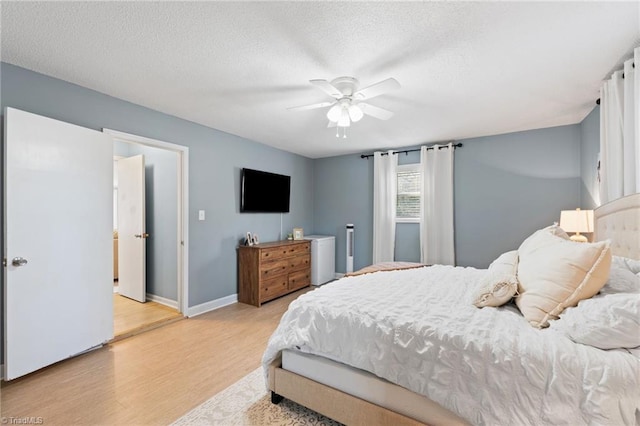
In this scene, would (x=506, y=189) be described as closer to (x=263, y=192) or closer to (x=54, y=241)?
(x=263, y=192)

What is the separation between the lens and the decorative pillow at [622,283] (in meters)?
1.33

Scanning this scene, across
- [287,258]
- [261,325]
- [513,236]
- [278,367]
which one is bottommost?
[261,325]

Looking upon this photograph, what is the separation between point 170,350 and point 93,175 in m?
1.81

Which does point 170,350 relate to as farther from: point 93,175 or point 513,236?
point 513,236

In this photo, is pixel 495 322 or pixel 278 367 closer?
pixel 495 322

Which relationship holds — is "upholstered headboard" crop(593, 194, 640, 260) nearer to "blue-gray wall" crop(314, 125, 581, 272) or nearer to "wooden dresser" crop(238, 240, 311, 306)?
"blue-gray wall" crop(314, 125, 581, 272)

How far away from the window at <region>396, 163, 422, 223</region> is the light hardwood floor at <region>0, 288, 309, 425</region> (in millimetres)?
2923

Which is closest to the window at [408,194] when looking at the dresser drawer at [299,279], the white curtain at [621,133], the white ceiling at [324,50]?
the white ceiling at [324,50]

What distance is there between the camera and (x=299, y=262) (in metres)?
4.76

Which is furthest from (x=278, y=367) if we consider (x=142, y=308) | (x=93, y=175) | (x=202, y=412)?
(x=142, y=308)

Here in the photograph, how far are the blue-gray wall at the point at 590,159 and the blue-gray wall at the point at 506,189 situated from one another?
12cm

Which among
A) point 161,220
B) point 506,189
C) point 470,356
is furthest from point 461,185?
point 161,220

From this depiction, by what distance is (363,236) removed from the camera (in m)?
5.29

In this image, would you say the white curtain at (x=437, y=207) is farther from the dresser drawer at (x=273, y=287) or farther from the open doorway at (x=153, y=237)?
the open doorway at (x=153, y=237)
